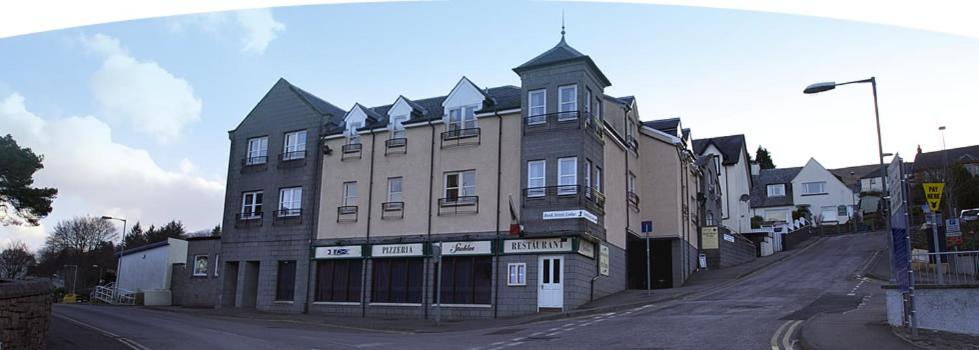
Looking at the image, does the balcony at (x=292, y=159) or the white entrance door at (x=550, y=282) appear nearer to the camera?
the white entrance door at (x=550, y=282)

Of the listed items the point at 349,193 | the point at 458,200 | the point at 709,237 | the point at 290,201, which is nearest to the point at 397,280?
the point at 458,200

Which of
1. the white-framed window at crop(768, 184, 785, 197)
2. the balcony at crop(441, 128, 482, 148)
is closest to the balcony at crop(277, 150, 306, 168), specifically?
the balcony at crop(441, 128, 482, 148)

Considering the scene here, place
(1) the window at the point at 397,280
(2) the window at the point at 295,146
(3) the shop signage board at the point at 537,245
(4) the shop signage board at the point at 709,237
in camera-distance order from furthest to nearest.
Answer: (4) the shop signage board at the point at 709,237
(2) the window at the point at 295,146
(1) the window at the point at 397,280
(3) the shop signage board at the point at 537,245

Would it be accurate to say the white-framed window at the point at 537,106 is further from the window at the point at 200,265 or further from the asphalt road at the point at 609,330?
the window at the point at 200,265

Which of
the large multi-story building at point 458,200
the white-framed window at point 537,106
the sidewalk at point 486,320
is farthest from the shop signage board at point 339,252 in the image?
the white-framed window at point 537,106

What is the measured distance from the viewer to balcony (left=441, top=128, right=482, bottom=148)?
3047 cm

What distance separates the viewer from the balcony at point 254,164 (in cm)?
3637

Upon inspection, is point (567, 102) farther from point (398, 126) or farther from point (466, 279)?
point (398, 126)

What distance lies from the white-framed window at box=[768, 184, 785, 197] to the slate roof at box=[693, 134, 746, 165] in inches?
1028

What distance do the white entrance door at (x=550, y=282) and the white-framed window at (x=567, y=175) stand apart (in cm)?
253

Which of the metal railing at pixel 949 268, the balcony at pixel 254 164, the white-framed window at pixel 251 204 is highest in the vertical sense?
the balcony at pixel 254 164

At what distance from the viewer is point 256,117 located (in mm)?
37375

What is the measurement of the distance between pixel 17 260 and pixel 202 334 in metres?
81.0

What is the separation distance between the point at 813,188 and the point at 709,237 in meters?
51.0
